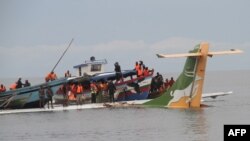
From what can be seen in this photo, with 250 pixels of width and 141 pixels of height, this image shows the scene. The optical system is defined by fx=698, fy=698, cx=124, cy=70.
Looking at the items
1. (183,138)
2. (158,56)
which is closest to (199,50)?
(158,56)

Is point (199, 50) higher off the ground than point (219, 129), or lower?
higher

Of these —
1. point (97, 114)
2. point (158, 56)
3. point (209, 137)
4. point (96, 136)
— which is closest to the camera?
point (209, 137)

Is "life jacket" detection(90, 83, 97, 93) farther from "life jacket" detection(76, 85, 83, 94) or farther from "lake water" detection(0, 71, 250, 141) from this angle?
"lake water" detection(0, 71, 250, 141)

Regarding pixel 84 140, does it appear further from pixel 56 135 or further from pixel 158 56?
pixel 158 56

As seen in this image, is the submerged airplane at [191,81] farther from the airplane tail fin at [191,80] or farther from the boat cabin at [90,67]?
the boat cabin at [90,67]

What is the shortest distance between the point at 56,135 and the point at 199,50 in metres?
10.5

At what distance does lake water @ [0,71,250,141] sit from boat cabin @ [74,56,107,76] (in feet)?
16.2

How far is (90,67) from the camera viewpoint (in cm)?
5159

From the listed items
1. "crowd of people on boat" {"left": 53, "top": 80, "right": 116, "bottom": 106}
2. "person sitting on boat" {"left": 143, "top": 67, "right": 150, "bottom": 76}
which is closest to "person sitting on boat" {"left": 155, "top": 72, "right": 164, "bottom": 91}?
"person sitting on boat" {"left": 143, "top": 67, "right": 150, "bottom": 76}

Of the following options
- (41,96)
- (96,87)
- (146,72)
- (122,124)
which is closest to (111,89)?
(96,87)

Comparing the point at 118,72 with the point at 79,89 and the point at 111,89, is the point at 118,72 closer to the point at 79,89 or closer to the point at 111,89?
the point at 111,89

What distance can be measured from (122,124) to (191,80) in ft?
16.8

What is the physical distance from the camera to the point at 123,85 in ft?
159

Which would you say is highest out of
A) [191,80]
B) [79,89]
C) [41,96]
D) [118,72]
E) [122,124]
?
[118,72]
